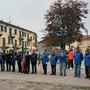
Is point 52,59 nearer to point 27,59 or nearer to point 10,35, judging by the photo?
point 27,59

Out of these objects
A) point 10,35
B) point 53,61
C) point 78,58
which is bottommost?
point 53,61

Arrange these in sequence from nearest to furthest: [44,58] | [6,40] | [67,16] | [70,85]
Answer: [70,85] → [44,58] → [67,16] → [6,40]

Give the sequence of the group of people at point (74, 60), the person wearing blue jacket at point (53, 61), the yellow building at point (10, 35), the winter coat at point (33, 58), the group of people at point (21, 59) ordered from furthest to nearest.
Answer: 1. the yellow building at point (10, 35)
2. the group of people at point (21, 59)
3. the winter coat at point (33, 58)
4. the person wearing blue jacket at point (53, 61)
5. the group of people at point (74, 60)

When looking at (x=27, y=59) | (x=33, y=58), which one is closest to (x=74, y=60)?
(x=33, y=58)

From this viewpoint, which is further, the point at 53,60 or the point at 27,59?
the point at 27,59

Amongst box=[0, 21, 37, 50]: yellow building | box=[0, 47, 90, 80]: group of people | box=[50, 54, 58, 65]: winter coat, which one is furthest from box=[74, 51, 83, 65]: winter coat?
box=[0, 21, 37, 50]: yellow building

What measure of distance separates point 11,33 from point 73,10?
50066 mm

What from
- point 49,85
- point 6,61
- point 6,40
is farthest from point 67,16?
point 6,40

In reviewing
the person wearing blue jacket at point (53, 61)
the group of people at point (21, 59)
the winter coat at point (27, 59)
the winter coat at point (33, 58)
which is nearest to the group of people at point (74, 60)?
the person wearing blue jacket at point (53, 61)

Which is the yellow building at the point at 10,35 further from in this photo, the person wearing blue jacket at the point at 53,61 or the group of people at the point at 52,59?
the person wearing blue jacket at the point at 53,61

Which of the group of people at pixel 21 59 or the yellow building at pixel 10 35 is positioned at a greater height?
the yellow building at pixel 10 35

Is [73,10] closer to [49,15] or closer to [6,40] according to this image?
[49,15]

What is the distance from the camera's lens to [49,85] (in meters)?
16.1

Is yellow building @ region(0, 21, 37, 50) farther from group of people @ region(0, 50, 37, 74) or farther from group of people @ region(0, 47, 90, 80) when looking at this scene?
group of people @ region(0, 47, 90, 80)
